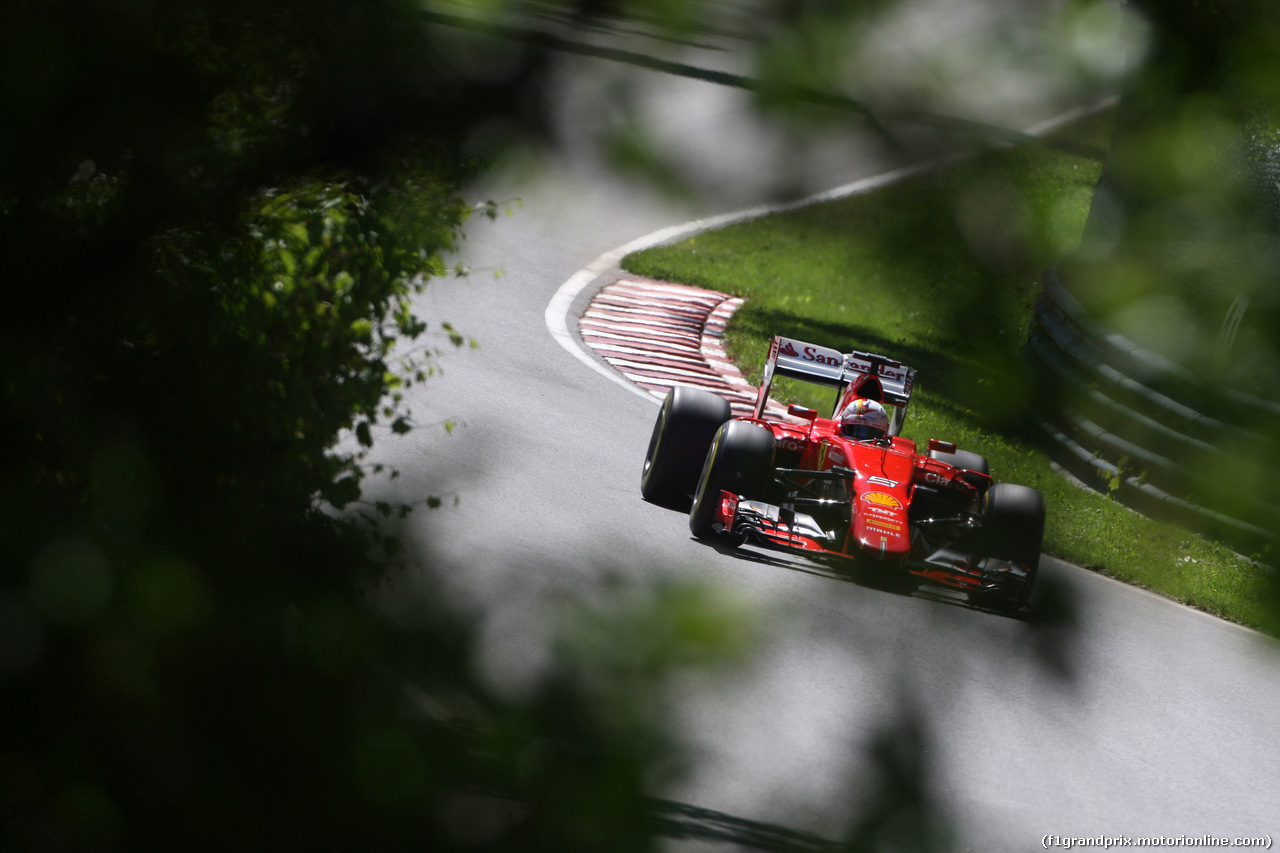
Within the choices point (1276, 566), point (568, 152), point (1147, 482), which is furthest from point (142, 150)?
point (1276, 566)

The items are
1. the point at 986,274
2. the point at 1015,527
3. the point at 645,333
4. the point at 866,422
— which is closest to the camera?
the point at 986,274

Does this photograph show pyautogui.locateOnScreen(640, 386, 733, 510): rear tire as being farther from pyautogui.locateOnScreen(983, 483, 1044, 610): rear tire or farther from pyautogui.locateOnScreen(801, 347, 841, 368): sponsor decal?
pyautogui.locateOnScreen(983, 483, 1044, 610): rear tire

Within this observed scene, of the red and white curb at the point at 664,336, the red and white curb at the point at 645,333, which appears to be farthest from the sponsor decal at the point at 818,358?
the red and white curb at the point at 664,336

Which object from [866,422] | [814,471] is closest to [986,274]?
[814,471]

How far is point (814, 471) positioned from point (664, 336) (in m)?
5.49

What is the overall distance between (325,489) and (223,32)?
113 cm

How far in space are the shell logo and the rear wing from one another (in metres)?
0.72

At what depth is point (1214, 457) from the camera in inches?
36.2

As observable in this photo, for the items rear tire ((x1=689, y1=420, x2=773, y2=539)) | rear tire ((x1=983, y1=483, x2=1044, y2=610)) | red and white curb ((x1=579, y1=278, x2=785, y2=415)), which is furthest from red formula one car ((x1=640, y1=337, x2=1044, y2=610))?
rear tire ((x1=983, y1=483, x2=1044, y2=610))

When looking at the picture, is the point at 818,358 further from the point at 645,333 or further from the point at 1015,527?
the point at 1015,527

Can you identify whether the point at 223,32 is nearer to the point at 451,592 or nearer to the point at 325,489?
the point at 451,592

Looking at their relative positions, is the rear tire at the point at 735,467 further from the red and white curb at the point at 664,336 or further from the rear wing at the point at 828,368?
Result: the red and white curb at the point at 664,336

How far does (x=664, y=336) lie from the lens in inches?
464

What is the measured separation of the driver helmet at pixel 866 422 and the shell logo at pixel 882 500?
0.65 m
